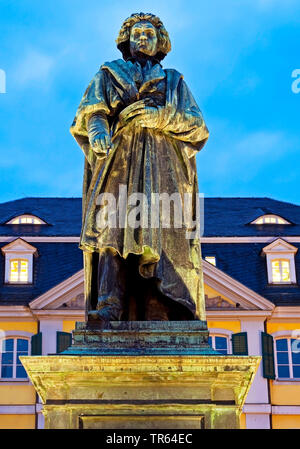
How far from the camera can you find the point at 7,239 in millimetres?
35031

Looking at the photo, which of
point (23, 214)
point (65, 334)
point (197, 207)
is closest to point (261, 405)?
point (65, 334)

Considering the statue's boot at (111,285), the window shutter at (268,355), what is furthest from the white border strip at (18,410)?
the statue's boot at (111,285)

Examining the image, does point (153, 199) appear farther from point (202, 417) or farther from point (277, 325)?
point (277, 325)

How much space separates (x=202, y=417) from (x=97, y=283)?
4.81 ft

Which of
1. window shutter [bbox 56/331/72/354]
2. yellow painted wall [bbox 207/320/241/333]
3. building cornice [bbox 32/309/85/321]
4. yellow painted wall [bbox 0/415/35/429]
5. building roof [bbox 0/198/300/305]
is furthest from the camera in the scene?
building roof [bbox 0/198/300/305]

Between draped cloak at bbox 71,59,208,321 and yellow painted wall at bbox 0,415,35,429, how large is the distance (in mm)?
25704

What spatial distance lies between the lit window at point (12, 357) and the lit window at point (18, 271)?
2.55 metres

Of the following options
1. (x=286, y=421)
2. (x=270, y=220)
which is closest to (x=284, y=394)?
(x=286, y=421)

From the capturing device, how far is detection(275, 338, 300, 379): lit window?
32.5 meters

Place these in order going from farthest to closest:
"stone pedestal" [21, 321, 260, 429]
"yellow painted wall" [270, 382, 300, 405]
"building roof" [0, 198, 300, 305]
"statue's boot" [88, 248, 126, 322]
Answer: "building roof" [0, 198, 300, 305], "yellow painted wall" [270, 382, 300, 405], "statue's boot" [88, 248, 126, 322], "stone pedestal" [21, 321, 260, 429]

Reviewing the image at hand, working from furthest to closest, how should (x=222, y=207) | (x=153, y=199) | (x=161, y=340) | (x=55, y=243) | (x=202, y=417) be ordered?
(x=222, y=207)
(x=55, y=243)
(x=153, y=199)
(x=161, y=340)
(x=202, y=417)

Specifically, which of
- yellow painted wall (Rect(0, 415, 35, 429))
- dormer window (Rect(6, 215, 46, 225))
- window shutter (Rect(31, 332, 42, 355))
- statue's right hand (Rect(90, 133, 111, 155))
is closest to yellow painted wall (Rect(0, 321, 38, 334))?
window shutter (Rect(31, 332, 42, 355))

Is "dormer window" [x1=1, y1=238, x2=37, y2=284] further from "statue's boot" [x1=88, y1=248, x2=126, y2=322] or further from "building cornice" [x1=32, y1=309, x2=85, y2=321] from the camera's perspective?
"statue's boot" [x1=88, y1=248, x2=126, y2=322]

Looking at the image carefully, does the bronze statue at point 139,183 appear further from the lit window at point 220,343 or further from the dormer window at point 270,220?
the dormer window at point 270,220
